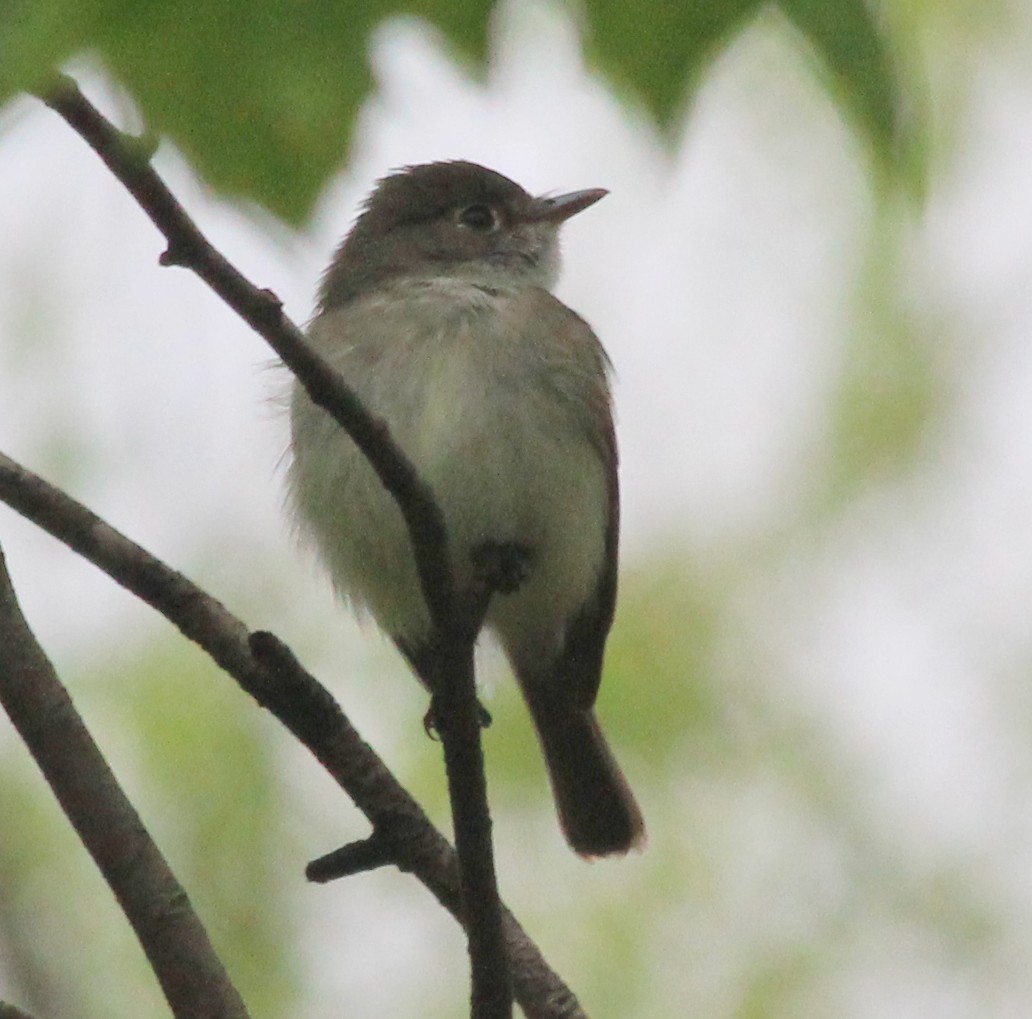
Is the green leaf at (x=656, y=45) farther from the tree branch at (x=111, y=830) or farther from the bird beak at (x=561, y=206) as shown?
the bird beak at (x=561, y=206)

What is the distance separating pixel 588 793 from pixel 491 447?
188 cm

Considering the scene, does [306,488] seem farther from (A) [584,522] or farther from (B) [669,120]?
(B) [669,120]

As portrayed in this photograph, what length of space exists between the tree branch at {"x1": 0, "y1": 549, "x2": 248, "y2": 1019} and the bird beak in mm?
2838

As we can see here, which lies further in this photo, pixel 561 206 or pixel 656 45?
pixel 561 206

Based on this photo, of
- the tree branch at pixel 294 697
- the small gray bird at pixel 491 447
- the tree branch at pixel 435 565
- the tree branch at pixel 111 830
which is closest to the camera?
the tree branch at pixel 435 565

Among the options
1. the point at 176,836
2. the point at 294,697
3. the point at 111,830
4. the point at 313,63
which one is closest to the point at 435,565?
the point at 294,697

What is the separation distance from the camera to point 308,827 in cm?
790

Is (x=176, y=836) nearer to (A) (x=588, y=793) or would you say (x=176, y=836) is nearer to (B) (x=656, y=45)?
(A) (x=588, y=793)

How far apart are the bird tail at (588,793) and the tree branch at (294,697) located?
223 centimetres

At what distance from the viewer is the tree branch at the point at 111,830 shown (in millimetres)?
3004

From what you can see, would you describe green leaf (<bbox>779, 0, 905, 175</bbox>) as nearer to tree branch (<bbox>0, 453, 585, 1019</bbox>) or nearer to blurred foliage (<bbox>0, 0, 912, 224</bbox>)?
blurred foliage (<bbox>0, 0, 912, 224</bbox>)

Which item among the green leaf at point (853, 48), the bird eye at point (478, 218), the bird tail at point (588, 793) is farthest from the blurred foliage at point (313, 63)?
the bird tail at point (588, 793)

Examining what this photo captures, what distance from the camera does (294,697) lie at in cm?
330

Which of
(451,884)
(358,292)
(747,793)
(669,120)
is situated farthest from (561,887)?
(669,120)
